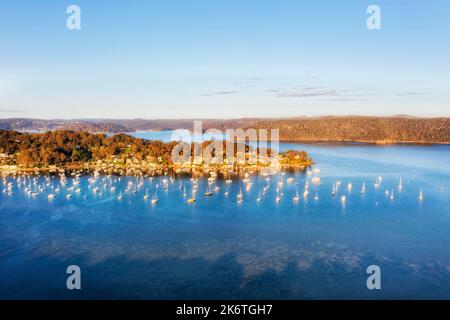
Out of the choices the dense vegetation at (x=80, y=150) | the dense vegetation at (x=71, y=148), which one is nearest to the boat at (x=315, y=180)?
the dense vegetation at (x=80, y=150)

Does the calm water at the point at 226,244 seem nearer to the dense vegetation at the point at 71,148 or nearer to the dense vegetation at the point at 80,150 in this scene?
the dense vegetation at the point at 80,150

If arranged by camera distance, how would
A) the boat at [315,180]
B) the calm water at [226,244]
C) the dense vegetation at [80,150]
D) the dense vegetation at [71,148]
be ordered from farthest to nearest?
1. the dense vegetation at [71,148]
2. the dense vegetation at [80,150]
3. the boat at [315,180]
4. the calm water at [226,244]

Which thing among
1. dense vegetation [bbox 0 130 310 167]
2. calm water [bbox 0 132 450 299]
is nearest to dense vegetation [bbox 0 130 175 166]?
dense vegetation [bbox 0 130 310 167]

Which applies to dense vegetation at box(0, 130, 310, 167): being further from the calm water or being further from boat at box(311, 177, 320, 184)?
the calm water

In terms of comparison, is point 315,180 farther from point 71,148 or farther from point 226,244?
point 71,148

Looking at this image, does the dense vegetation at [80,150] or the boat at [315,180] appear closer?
the boat at [315,180]

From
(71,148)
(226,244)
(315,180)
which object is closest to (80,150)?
(71,148)

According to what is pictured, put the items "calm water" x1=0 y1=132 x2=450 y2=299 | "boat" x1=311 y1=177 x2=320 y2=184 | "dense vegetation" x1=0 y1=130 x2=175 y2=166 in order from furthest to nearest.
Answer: "dense vegetation" x1=0 y1=130 x2=175 y2=166
"boat" x1=311 y1=177 x2=320 y2=184
"calm water" x1=0 y1=132 x2=450 y2=299

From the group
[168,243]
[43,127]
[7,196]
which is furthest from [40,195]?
[43,127]
